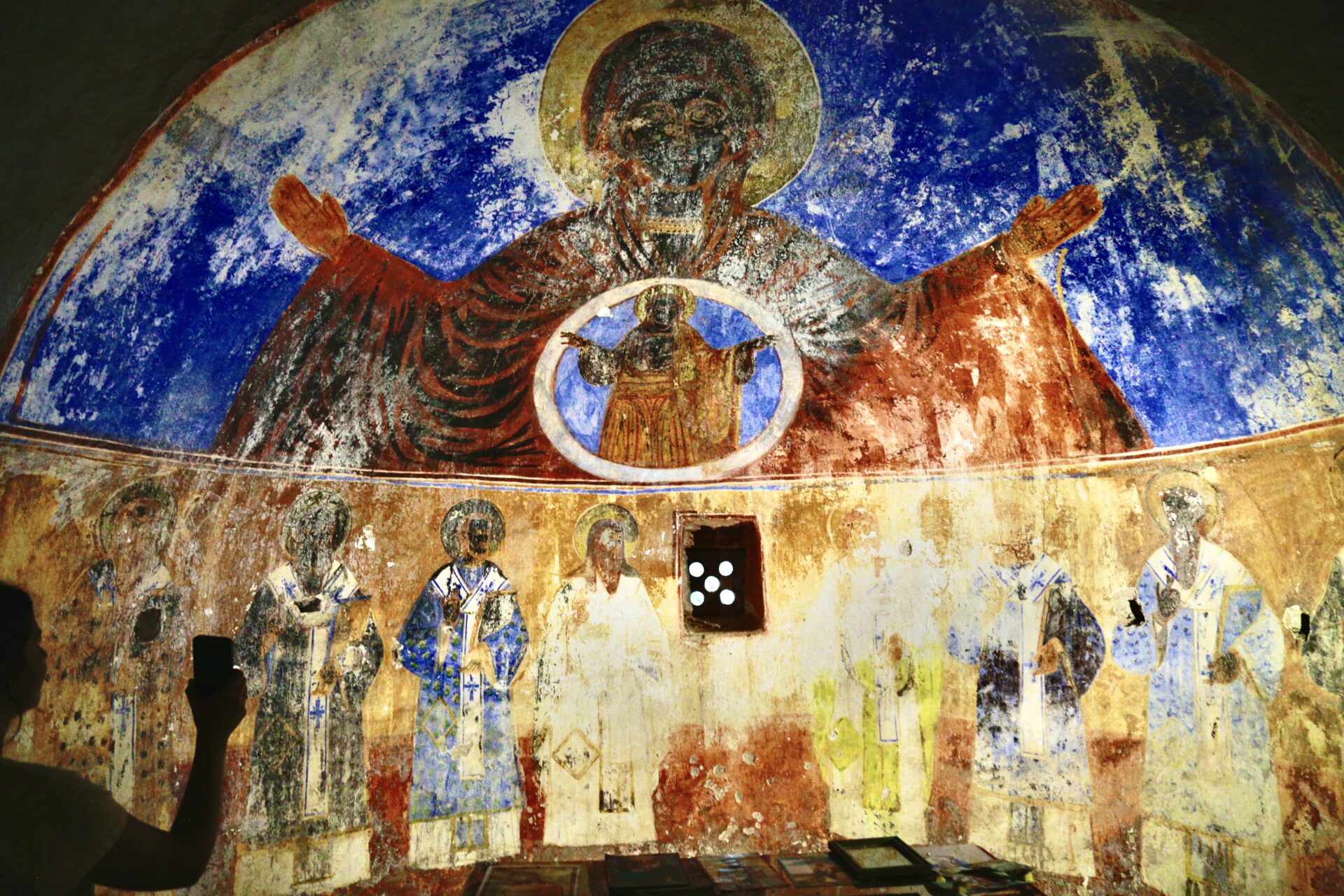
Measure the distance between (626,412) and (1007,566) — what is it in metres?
3.45

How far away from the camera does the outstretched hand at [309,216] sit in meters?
5.78

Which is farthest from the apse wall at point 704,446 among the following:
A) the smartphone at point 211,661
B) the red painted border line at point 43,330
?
the smartphone at point 211,661

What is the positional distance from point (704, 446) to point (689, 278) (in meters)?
1.49

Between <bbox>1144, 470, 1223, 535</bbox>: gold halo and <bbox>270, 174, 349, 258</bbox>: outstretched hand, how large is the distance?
618cm

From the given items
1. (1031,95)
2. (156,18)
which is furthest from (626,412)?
(156,18)

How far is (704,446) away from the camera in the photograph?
796 centimetres

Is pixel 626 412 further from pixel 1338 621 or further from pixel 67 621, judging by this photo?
pixel 1338 621

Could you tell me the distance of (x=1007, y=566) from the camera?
746cm

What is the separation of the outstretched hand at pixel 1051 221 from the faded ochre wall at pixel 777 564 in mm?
1826

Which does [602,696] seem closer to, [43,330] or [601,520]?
[601,520]

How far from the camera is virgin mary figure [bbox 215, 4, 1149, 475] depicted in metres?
6.18

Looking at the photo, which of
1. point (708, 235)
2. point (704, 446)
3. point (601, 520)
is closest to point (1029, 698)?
point (704, 446)

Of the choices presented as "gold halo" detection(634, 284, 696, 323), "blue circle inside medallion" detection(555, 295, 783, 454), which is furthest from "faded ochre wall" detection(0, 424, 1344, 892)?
"gold halo" detection(634, 284, 696, 323)

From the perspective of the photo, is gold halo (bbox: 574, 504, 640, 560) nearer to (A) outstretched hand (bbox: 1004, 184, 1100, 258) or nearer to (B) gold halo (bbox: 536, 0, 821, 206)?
(B) gold halo (bbox: 536, 0, 821, 206)
